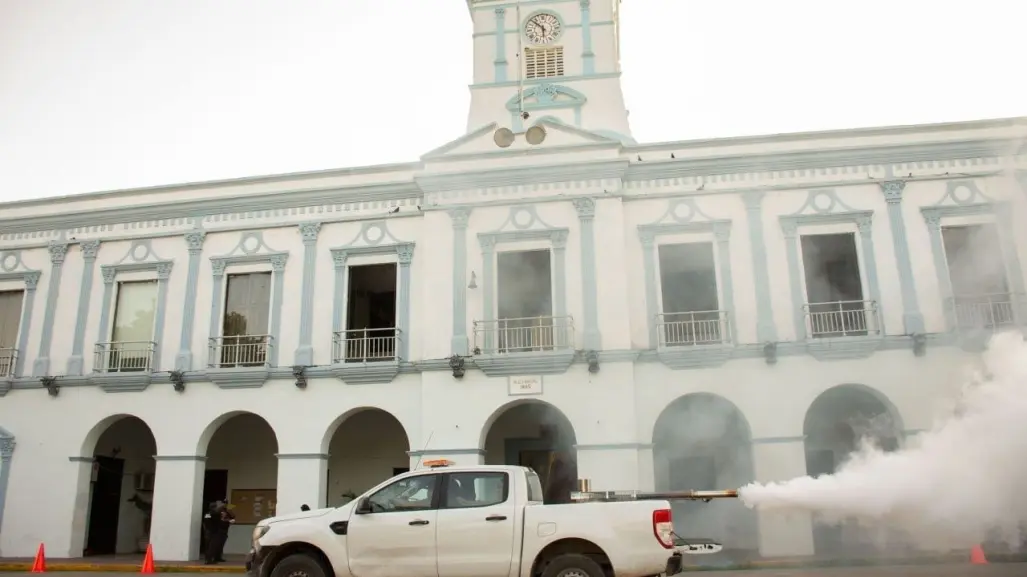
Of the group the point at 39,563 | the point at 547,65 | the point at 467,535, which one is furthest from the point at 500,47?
the point at 39,563

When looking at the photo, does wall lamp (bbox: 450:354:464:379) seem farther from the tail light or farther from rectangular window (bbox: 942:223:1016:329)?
rectangular window (bbox: 942:223:1016:329)

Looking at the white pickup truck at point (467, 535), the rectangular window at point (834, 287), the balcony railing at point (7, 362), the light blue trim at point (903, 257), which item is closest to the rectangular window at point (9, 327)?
the balcony railing at point (7, 362)

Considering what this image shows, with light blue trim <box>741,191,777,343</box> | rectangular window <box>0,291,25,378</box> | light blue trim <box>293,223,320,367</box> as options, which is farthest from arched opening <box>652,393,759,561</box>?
rectangular window <box>0,291,25,378</box>

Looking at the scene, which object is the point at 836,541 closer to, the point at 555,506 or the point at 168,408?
the point at 555,506

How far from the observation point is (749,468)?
53.1ft

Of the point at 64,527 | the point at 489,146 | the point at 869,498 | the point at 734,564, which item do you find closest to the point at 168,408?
the point at 64,527

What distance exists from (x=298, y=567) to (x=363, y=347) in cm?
850

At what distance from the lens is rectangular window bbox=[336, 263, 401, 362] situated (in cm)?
1750

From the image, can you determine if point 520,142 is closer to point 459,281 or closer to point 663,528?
point 459,281

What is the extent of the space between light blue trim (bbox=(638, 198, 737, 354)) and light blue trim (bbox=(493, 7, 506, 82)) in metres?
5.96

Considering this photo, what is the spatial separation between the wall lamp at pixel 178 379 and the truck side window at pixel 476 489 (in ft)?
35.2

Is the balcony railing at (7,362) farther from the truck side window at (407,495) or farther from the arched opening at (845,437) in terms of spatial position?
the arched opening at (845,437)

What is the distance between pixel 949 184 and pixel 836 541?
7760 mm

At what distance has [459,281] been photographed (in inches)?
674
